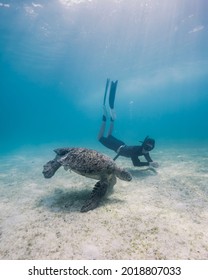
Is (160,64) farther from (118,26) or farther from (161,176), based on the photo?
(161,176)

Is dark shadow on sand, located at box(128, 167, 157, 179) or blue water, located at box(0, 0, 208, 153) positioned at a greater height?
blue water, located at box(0, 0, 208, 153)

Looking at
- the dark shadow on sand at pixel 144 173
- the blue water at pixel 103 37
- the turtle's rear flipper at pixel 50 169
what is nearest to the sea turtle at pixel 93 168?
the turtle's rear flipper at pixel 50 169

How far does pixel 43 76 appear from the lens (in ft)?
194

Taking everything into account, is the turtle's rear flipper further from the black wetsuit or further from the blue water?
the blue water

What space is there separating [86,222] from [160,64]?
4552cm

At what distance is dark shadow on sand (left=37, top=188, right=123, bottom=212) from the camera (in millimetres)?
6609

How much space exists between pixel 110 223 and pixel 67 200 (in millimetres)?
2210

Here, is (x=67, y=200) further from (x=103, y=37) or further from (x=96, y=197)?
(x=103, y=37)

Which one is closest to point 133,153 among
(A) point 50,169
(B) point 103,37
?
(A) point 50,169

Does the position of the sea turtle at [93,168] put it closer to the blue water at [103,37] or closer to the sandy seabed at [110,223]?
the sandy seabed at [110,223]

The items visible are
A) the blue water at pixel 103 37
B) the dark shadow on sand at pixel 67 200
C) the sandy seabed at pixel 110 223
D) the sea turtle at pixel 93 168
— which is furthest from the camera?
the blue water at pixel 103 37

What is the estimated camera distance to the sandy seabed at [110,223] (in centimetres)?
439

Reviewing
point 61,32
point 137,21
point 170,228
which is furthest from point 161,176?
point 61,32

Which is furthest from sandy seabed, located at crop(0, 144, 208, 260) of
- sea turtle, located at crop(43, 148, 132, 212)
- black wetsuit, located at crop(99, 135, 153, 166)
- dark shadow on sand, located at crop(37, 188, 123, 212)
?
black wetsuit, located at crop(99, 135, 153, 166)
